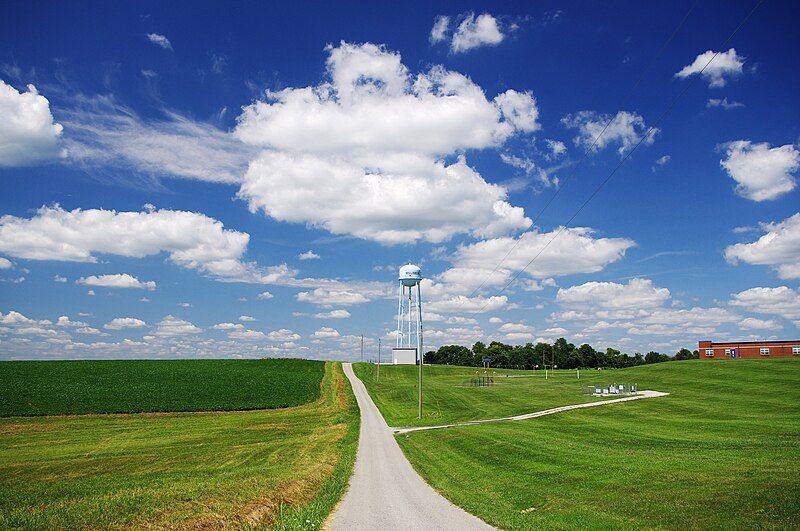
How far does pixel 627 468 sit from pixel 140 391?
6643cm

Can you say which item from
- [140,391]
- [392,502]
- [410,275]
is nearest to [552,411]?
[392,502]

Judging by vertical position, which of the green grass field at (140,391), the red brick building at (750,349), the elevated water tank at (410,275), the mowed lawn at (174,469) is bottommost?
the mowed lawn at (174,469)

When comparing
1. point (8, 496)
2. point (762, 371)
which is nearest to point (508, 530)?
point (8, 496)

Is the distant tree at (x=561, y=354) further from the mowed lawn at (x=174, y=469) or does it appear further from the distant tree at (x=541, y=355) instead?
the mowed lawn at (x=174, y=469)

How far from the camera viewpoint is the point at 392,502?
20953 millimetres

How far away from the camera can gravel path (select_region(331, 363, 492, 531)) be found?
17.6m

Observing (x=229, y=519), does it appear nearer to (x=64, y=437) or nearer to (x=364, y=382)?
(x=64, y=437)

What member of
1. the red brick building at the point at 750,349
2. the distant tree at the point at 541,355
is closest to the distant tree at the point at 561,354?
the distant tree at the point at 541,355

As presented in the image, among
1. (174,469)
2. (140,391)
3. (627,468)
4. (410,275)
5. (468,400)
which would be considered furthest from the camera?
(410,275)

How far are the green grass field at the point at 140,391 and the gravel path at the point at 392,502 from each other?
3995cm

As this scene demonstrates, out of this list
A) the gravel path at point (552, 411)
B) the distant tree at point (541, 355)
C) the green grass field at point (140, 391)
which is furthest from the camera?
the distant tree at point (541, 355)

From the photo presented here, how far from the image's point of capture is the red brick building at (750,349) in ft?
370

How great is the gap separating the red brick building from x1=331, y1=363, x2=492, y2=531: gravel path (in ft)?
367

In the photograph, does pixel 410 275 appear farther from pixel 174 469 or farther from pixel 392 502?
pixel 392 502
